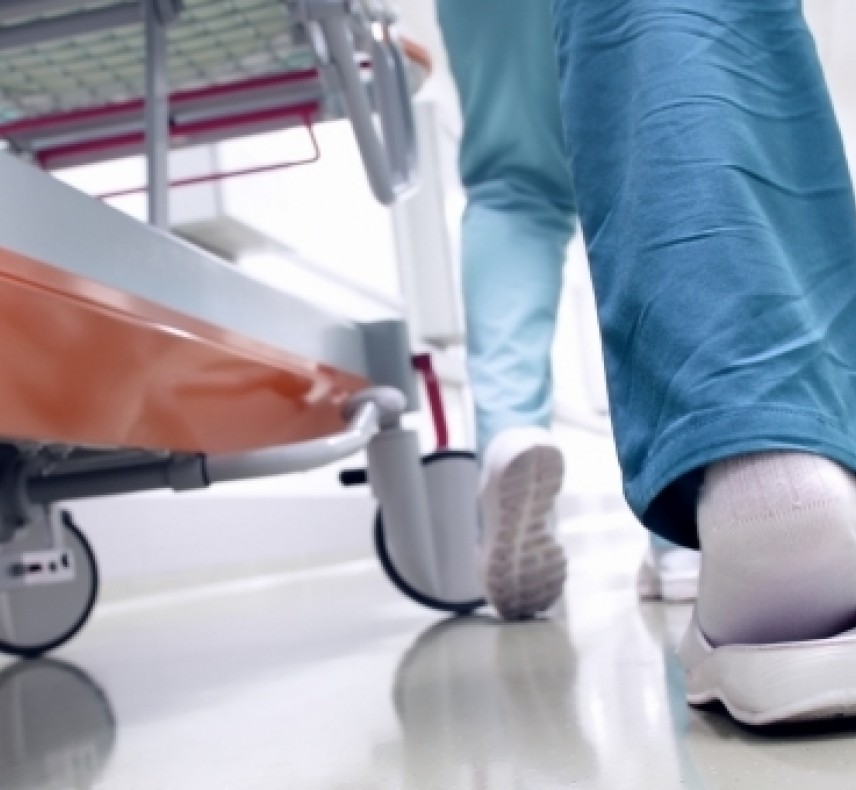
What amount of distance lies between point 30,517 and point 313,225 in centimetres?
271

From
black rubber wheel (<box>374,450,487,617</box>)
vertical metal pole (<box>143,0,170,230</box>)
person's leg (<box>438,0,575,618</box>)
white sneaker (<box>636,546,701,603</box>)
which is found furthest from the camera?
black rubber wheel (<box>374,450,487,617</box>)

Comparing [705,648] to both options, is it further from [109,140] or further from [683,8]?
[109,140]

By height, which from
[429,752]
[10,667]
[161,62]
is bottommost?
[429,752]

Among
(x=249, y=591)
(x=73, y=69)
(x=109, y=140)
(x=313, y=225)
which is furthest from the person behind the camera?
(x=313, y=225)

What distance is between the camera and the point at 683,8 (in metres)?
0.66

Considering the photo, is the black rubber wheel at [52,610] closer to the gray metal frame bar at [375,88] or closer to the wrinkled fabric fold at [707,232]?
the gray metal frame bar at [375,88]

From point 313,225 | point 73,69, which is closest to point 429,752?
point 73,69

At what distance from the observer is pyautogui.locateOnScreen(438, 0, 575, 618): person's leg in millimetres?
1317

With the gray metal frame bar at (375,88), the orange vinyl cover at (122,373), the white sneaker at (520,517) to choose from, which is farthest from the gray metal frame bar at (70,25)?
the white sneaker at (520,517)

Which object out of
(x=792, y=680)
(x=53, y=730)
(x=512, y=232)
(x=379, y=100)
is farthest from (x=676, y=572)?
(x=792, y=680)

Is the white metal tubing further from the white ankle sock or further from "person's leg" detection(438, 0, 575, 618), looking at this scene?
the white ankle sock

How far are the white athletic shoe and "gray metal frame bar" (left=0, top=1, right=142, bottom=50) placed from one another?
840 millimetres

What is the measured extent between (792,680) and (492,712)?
280mm

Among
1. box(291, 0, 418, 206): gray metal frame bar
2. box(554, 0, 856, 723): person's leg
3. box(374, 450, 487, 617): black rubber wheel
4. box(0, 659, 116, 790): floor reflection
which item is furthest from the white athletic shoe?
box(374, 450, 487, 617): black rubber wheel
